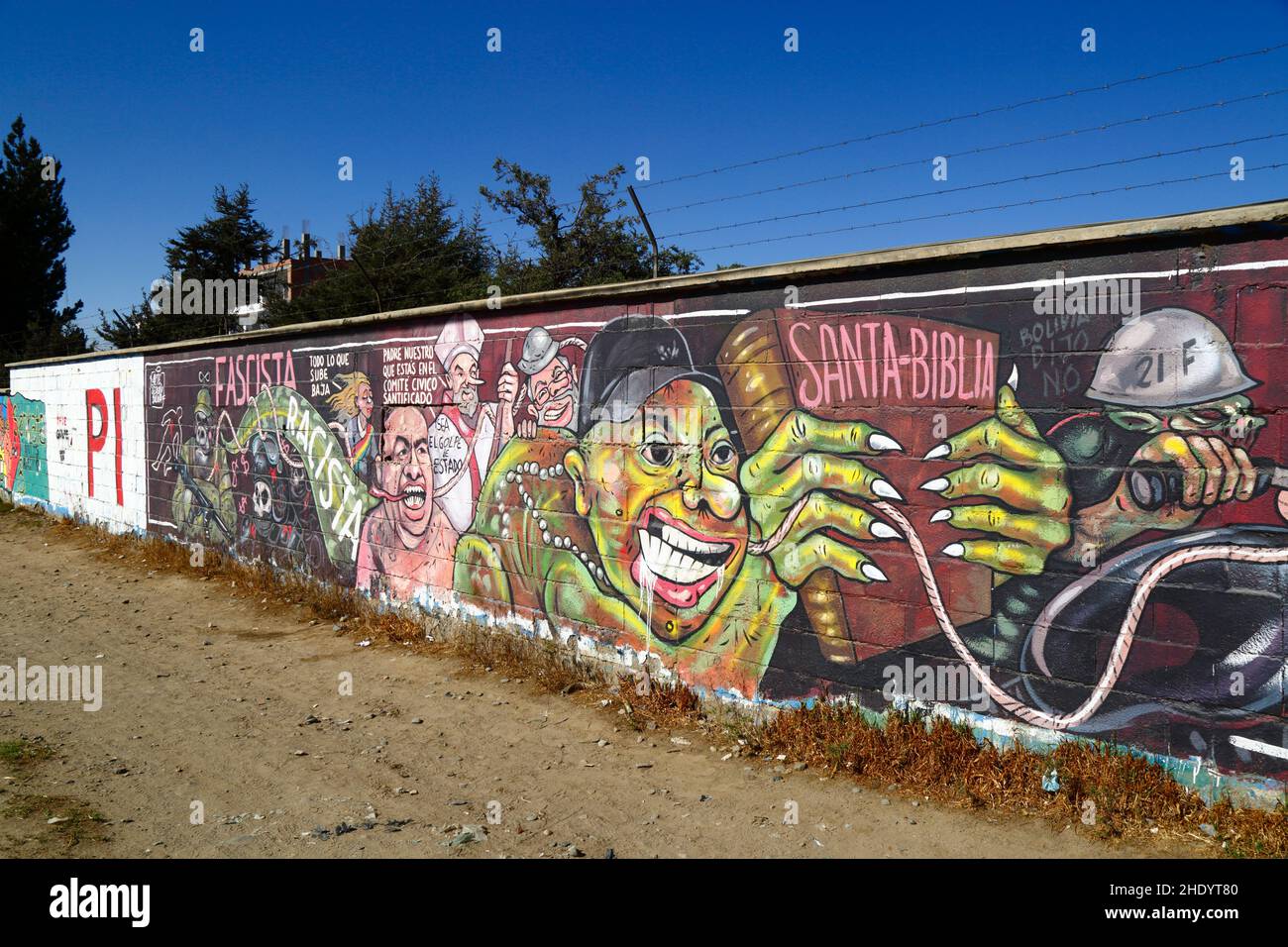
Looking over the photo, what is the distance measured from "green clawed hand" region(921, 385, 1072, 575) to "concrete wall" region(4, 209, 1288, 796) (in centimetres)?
1

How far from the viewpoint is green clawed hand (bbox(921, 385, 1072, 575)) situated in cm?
423

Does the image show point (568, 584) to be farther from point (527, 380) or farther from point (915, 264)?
point (915, 264)

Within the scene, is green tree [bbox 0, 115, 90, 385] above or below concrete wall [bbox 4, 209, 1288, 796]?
above

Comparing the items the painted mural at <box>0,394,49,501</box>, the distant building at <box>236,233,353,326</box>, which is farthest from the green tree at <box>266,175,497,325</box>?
the painted mural at <box>0,394,49,501</box>

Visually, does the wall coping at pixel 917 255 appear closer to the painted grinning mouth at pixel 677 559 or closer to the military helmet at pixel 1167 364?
the military helmet at pixel 1167 364

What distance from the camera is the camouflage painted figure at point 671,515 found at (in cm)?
504

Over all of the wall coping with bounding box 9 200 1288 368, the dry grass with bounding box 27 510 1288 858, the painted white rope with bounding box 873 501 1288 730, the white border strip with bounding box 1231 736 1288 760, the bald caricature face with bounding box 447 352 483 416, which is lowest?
the dry grass with bounding box 27 510 1288 858

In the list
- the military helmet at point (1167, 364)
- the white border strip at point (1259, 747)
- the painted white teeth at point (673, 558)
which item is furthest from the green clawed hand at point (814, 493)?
the white border strip at point (1259, 747)

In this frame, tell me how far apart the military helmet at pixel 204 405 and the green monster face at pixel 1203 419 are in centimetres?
1026

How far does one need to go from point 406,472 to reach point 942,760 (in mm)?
5327

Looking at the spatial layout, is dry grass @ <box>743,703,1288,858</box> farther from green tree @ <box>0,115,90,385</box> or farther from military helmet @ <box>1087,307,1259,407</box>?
green tree @ <box>0,115,90,385</box>

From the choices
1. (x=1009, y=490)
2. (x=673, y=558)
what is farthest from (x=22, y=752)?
(x=1009, y=490)

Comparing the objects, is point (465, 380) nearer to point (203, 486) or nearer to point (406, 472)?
point (406, 472)
